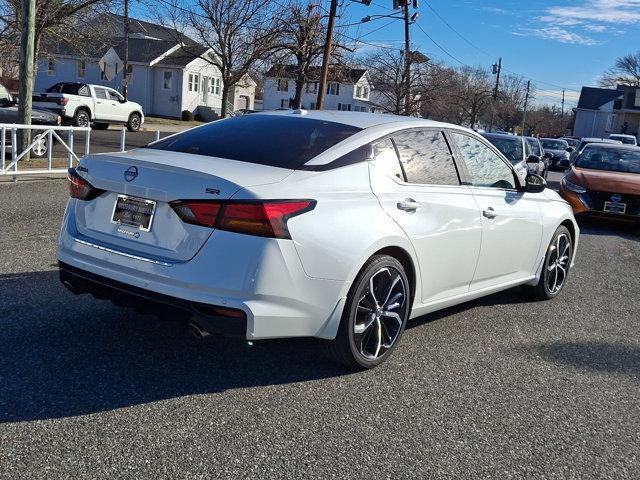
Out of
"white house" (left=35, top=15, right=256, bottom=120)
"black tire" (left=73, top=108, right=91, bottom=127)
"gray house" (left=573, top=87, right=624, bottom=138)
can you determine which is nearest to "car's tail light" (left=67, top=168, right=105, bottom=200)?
"black tire" (left=73, top=108, right=91, bottom=127)

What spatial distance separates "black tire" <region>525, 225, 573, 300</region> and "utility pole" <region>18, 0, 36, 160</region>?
34.3 feet

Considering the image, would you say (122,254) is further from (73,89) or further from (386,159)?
(73,89)

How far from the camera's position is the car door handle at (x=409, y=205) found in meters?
4.51

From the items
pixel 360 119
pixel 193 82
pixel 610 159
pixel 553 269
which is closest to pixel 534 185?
pixel 553 269

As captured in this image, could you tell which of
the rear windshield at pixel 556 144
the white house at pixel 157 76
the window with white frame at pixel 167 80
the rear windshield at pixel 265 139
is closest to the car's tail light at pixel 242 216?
the rear windshield at pixel 265 139

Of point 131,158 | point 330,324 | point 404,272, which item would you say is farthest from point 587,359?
point 131,158

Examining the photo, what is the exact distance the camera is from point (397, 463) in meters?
3.32

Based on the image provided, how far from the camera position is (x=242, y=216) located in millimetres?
3682

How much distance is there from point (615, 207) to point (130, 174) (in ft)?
33.2

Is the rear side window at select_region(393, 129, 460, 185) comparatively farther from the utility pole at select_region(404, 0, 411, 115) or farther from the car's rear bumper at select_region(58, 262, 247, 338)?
the utility pole at select_region(404, 0, 411, 115)

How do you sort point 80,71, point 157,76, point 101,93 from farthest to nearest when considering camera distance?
1. point 80,71
2. point 157,76
3. point 101,93

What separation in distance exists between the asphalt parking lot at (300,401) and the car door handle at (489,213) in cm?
93

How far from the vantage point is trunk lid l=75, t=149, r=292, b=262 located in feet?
12.3

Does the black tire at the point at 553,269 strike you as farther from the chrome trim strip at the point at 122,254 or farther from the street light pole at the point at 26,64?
the street light pole at the point at 26,64
